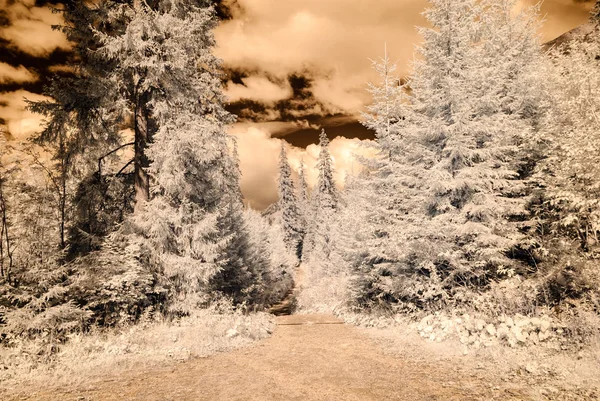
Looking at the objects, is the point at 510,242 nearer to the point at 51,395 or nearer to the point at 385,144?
the point at 385,144

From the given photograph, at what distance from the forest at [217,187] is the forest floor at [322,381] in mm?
1861

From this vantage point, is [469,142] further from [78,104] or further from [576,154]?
[78,104]

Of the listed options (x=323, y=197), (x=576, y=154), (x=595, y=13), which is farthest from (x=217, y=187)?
(x=323, y=197)

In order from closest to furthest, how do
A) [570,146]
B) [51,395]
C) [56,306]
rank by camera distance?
[51,395]
[56,306]
[570,146]

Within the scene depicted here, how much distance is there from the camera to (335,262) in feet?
97.9

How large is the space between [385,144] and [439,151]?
10.1 ft

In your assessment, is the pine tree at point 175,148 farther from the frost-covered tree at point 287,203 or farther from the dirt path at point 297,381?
the frost-covered tree at point 287,203

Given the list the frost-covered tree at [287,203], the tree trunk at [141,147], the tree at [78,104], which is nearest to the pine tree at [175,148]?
the tree trunk at [141,147]

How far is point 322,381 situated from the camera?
22.8 feet

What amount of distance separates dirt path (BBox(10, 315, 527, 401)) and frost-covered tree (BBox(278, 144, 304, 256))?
171 ft

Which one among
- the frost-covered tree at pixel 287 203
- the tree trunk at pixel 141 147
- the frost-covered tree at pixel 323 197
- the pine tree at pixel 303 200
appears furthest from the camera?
the pine tree at pixel 303 200

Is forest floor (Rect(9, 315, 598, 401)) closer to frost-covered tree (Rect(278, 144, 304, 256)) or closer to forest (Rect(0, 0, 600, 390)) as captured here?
forest (Rect(0, 0, 600, 390))

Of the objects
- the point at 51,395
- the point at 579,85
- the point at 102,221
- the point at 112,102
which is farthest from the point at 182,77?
the point at 579,85

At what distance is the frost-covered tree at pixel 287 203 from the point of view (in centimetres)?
6162
